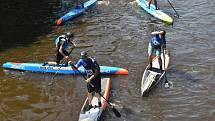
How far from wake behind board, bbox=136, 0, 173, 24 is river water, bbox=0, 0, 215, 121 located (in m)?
0.33

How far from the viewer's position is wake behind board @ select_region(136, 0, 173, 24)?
22234 millimetres

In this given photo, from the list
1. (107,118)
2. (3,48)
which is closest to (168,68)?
(107,118)

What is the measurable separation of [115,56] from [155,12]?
5867 millimetres

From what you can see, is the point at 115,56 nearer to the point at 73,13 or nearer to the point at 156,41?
the point at 156,41

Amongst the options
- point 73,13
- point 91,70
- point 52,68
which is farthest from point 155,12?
point 91,70

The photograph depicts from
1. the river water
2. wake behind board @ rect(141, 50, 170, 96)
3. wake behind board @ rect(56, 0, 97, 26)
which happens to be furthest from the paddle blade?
wake behind board @ rect(56, 0, 97, 26)

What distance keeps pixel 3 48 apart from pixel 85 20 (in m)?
5.77

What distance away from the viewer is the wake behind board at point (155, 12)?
22.2 m

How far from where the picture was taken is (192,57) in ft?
59.0

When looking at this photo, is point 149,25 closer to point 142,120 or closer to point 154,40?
point 154,40

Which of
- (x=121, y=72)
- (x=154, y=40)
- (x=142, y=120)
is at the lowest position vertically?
(x=142, y=120)

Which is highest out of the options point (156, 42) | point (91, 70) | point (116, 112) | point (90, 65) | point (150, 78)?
point (156, 42)

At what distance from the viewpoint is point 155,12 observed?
23.4 meters

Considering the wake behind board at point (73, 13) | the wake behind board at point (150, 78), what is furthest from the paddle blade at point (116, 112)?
the wake behind board at point (73, 13)
